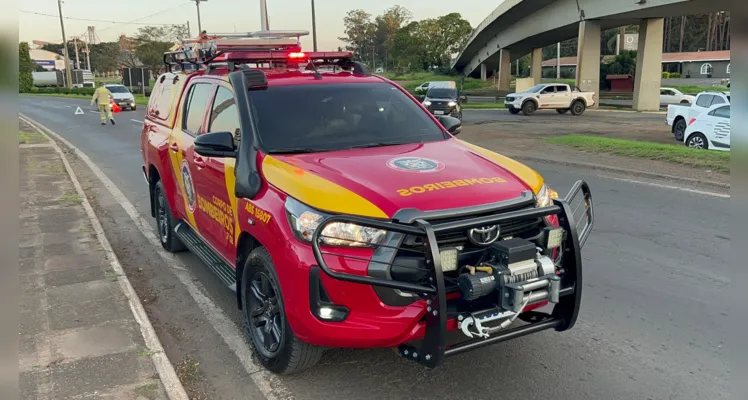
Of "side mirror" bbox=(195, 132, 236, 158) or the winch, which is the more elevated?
"side mirror" bbox=(195, 132, 236, 158)

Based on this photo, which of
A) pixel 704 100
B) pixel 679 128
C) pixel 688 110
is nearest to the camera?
pixel 704 100

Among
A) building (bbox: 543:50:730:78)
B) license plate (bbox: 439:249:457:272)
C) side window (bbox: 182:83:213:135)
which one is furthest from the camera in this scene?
building (bbox: 543:50:730:78)

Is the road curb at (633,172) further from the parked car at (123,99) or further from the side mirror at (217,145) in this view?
the parked car at (123,99)

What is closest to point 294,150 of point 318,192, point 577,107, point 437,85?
point 318,192

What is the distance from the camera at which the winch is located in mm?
3156

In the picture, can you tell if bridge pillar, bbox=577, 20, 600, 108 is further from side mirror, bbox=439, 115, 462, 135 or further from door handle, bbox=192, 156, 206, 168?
door handle, bbox=192, 156, 206, 168

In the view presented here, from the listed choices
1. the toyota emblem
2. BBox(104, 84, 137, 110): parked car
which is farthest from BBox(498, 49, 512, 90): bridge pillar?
the toyota emblem

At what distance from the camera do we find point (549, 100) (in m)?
33.9

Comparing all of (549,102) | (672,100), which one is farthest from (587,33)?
(672,100)

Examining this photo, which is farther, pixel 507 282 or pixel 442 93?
pixel 442 93

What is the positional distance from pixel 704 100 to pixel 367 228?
16281 mm

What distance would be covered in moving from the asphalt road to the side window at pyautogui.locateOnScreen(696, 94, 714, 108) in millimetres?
11133

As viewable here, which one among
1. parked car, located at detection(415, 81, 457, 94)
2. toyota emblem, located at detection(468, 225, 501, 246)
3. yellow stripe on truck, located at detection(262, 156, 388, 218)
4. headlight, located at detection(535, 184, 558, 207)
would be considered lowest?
toyota emblem, located at detection(468, 225, 501, 246)

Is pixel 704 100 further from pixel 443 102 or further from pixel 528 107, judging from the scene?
pixel 528 107
